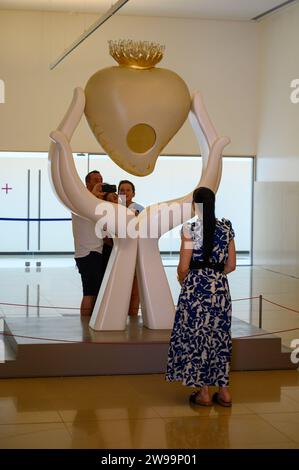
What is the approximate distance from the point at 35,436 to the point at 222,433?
118cm

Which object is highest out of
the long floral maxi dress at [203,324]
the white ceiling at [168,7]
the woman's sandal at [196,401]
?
the white ceiling at [168,7]

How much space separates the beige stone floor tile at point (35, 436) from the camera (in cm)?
502

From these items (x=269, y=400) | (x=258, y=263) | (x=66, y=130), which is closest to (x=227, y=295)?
(x=269, y=400)

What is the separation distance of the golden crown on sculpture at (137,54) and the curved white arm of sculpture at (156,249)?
38.8 inches

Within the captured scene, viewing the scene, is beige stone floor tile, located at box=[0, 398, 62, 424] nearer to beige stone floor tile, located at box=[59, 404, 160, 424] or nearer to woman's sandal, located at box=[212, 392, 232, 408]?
beige stone floor tile, located at box=[59, 404, 160, 424]

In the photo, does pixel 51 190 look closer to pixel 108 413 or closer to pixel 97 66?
pixel 97 66

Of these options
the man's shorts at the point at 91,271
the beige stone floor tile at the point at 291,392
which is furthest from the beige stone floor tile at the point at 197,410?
the man's shorts at the point at 91,271

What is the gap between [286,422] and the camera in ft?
18.6

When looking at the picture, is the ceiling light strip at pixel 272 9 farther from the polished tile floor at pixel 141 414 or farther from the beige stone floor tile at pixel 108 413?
the beige stone floor tile at pixel 108 413

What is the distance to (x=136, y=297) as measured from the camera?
8.88m

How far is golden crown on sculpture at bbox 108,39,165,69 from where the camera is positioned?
790 centimetres

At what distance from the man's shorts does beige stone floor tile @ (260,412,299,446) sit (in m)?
2.93

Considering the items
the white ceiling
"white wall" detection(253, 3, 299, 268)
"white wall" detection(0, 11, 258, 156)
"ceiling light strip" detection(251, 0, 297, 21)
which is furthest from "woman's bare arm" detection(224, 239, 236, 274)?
"white wall" detection(0, 11, 258, 156)

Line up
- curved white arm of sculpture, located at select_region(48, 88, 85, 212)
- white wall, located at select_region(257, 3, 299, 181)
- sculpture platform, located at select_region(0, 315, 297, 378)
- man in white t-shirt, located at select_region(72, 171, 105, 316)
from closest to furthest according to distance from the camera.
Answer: sculpture platform, located at select_region(0, 315, 297, 378)
curved white arm of sculpture, located at select_region(48, 88, 85, 212)
man in white t-shirt, located at select_region(72, 171, 105, 316)
white wall, located at select_region(257, 3, 299, 181)
